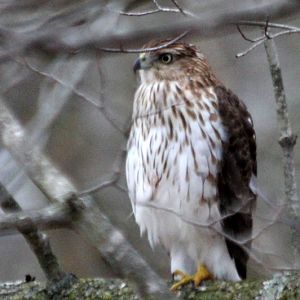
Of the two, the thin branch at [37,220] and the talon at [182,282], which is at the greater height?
the thin branch at [37,220]

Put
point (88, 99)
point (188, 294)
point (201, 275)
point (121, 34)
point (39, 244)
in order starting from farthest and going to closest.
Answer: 1. point (201, 275)
2. point (188, 294)
3. point (39, 244)
4. point (88, 99)
5. point (121, 34)

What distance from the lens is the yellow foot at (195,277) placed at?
4.88 m

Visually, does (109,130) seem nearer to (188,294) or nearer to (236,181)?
(236,181)

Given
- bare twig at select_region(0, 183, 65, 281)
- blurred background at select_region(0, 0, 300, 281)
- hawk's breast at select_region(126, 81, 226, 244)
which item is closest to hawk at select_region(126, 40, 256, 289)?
hawk's breast at select_region(126, 81, 226, 244)

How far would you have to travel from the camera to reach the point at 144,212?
17.3 feet

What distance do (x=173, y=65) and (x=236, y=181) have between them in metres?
0.89

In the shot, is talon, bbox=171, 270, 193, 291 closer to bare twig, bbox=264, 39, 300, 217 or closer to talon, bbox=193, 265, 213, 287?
talon, bbox=193, 265, 213, 287

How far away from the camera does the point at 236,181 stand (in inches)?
201

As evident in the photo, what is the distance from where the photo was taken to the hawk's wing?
16.7 ft

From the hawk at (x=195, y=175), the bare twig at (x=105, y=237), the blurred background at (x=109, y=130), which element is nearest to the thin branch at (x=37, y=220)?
the bare twig at (x=105, y=237)

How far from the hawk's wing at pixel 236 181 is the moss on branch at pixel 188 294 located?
567mm

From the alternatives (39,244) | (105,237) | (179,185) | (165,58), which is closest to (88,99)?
(39,244)

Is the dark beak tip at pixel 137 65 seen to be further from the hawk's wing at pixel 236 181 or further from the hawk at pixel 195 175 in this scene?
the hawk's wing at pixel 236 181

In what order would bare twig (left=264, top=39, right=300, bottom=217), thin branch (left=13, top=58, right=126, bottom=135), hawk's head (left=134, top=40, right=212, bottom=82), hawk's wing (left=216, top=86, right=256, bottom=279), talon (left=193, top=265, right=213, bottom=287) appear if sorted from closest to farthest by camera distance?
thin branch (left=13, top=58, right=126, bottom=135) → bare twig (left=264, top=39, right=300, bottom=217) → talon (left=193, top=265, right=213, bottom=287) → hawk's wing (left=216, top=86, right=256, bottom=279) → hawk's head (left=134, top=40, right=212, bottom=82)
